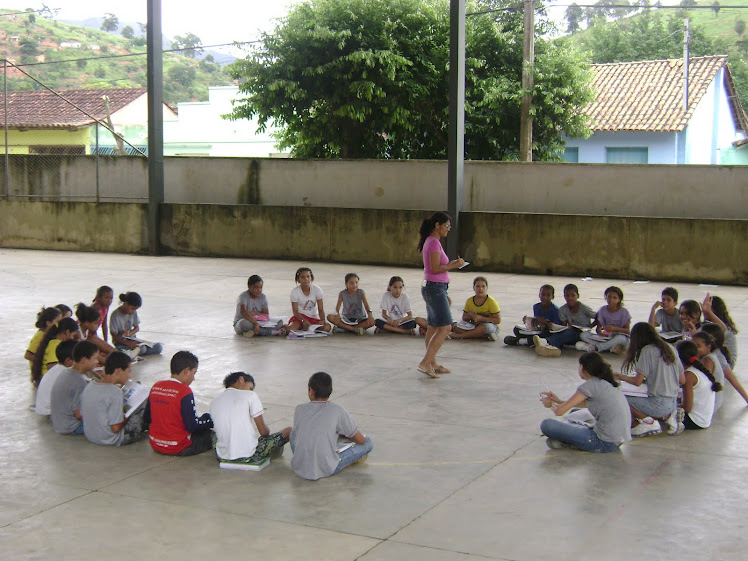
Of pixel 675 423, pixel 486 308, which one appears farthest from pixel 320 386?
pixel 486 308

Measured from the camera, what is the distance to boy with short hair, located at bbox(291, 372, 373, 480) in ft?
19.6

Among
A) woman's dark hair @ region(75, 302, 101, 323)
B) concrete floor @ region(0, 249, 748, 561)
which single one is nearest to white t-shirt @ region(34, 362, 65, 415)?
concrete floor @ region(0, 249, 748, 561)

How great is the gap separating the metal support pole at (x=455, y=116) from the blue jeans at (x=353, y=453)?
13163 millimetres

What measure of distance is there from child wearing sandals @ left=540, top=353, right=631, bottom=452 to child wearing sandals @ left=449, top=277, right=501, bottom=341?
4.69 metres

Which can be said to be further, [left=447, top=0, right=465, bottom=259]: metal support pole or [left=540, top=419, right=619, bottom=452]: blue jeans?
[left=447, top=0, right=465, bottom=259]: metal support pole

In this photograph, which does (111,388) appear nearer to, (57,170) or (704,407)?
(704,407)

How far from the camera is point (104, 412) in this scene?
261 inches

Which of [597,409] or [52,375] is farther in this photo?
[52,375]

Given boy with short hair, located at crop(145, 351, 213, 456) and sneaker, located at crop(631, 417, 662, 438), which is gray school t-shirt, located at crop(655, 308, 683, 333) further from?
boy with short hair, located at crop(145, 351, 213, 456)

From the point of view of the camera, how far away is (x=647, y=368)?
22.8 ft

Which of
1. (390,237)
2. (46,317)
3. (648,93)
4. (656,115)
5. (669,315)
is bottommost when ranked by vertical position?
(669,315)

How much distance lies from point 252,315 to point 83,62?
71964mm

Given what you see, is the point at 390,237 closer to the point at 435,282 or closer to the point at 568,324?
the point at 568,324

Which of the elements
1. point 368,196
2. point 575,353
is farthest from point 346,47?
point 575,353
